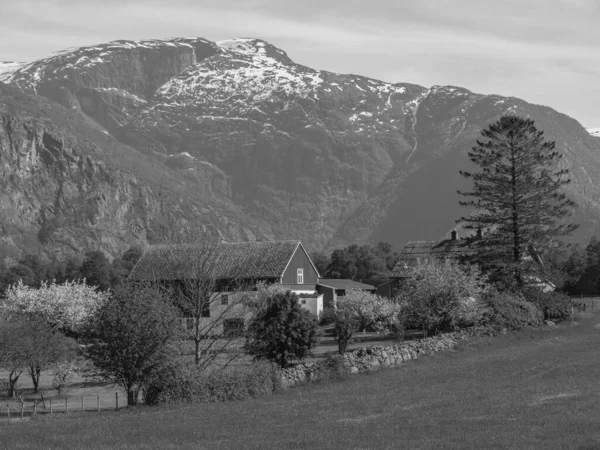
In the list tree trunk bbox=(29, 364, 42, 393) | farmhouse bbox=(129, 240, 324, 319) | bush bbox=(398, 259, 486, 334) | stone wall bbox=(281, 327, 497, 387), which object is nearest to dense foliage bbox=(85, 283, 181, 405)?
stone wall bbox=(281, 327, 497, 387)

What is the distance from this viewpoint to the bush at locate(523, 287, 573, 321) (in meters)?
59.4

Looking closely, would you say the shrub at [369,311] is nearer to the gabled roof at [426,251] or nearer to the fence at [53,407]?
the gabled roof at [426,251]

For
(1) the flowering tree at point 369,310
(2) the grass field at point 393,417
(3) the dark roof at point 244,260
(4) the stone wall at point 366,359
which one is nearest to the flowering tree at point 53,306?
(3) the dark roof at point 244,260

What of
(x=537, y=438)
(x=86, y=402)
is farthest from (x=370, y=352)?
(x=537, y=438)

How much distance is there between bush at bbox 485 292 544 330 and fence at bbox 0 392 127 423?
21.9m

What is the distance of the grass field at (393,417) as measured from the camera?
21.9 m

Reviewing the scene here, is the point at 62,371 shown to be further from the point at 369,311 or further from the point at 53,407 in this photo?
the point at 369,311

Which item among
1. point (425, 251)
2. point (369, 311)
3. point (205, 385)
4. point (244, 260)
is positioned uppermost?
point (205, 385)

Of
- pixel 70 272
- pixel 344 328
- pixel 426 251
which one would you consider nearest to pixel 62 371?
pixel 344 328

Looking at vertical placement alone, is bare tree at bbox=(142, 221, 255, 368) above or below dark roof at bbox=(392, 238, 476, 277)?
above

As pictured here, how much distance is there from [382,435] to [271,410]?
23.0 feet

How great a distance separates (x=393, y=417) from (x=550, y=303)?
36728 millimetres

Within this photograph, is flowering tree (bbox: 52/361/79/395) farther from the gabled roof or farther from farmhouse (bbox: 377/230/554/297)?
the gabled roof

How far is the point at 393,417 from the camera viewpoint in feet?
83.9
